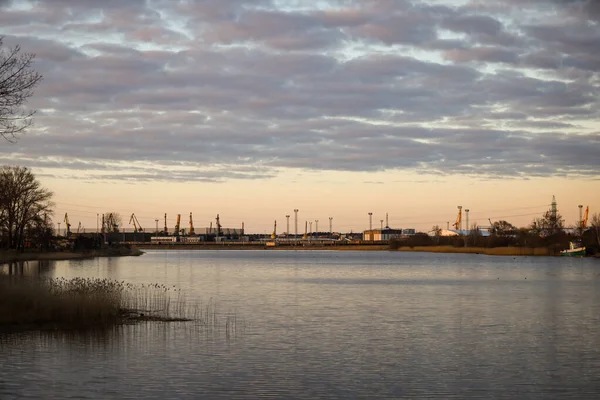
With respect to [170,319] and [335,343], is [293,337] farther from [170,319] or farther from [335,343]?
[170,319]

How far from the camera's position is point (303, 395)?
68.7ft

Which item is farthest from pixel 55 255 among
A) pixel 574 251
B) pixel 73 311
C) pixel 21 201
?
pixel 574 251

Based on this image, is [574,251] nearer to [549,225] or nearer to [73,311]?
[549,225]

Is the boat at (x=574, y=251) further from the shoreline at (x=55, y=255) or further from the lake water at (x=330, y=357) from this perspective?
the lake water at (x=330, y=357)

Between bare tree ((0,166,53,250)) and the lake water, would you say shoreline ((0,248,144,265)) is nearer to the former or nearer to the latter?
bare tree ((0,166,53,250))

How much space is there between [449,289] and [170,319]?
1265 inches

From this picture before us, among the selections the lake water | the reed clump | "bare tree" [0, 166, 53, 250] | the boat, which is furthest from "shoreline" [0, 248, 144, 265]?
the boat

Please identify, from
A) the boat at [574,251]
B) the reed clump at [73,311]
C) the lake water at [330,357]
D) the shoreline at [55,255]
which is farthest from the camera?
the boat at [574,251]

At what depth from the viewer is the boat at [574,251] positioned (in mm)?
151250

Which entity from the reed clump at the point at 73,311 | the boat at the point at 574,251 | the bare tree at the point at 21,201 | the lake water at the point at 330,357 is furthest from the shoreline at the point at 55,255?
the boat at the point at 574,251

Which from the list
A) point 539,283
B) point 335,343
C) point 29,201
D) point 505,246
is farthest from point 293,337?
point 505,246

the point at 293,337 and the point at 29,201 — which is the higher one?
the point at 29,201

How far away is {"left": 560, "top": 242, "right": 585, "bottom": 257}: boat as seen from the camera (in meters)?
Result: 151

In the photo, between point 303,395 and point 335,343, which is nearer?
point 303,395
